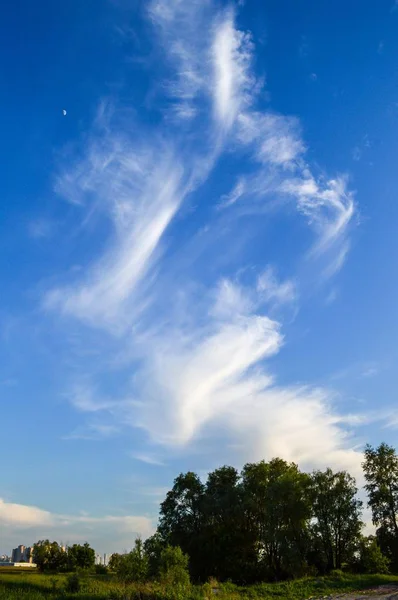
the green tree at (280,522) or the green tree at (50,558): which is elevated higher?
the green tree at (280,522)

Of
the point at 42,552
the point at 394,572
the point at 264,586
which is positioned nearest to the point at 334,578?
the point at 264,586

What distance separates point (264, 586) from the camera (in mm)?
47562

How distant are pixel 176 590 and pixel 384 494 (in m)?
44.5

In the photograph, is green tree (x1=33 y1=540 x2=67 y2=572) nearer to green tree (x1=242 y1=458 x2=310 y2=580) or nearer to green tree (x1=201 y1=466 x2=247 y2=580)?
green tree (x1=201 y1=466 x2=247 y2=580)

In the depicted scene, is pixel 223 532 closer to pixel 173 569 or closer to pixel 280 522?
pixel 280 522

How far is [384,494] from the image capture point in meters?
66.2

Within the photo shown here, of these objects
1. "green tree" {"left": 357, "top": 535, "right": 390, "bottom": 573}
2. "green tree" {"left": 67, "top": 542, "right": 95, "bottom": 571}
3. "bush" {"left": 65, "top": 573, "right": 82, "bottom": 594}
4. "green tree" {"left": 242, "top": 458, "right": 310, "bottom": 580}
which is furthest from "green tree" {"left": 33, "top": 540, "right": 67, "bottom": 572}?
"bush" {"left": 65, "top": 573, "right": 82, "bottom": 594}

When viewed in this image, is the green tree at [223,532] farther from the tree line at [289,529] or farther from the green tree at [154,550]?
the green tree at [154,550]

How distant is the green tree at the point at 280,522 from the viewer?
203 feet

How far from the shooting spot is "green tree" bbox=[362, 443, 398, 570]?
214 ft

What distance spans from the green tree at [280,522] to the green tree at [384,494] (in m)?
9.84

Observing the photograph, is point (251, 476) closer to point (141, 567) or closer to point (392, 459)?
point (392, 459)

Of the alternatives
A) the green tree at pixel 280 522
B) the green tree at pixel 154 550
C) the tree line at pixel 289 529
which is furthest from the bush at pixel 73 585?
the green tree at pixel 280 522

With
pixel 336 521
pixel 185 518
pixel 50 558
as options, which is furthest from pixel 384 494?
pixel 50 558
